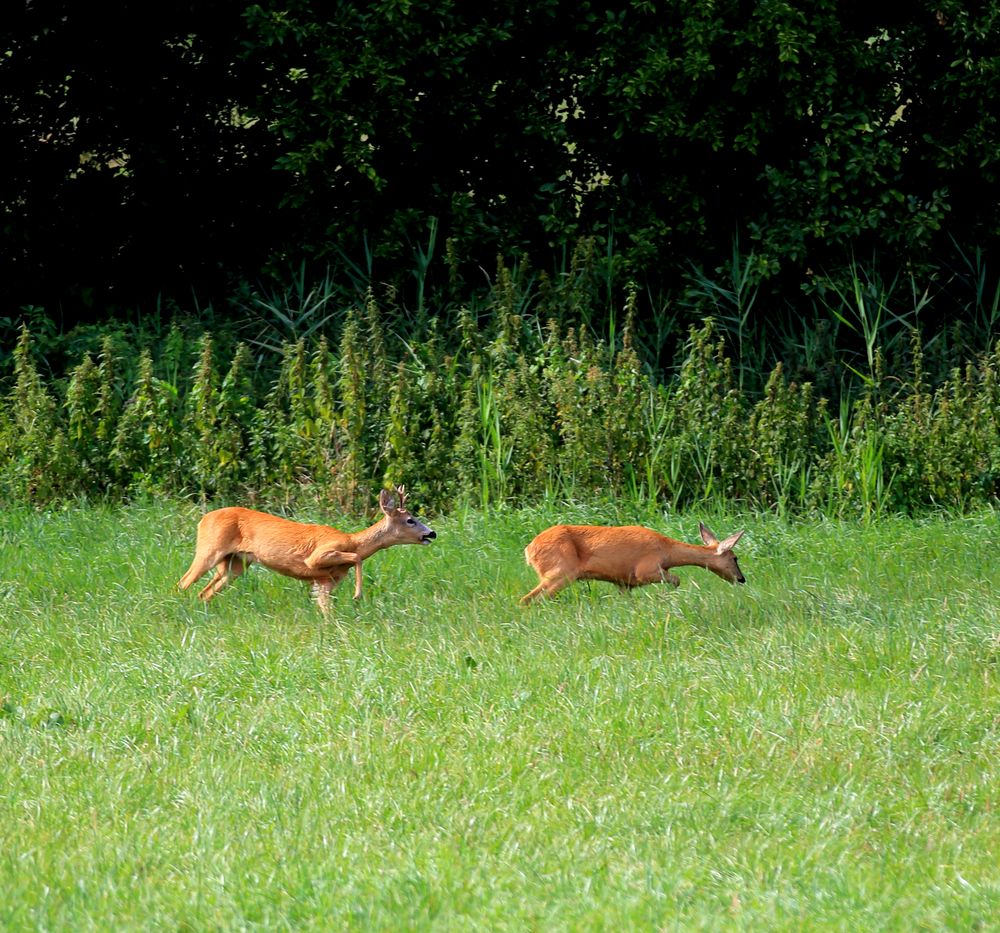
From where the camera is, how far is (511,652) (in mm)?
7164

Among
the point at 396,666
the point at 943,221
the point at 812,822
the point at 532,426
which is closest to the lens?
the point at 812,822

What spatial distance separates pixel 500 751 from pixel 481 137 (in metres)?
9.24

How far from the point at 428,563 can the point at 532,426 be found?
7.33 feet

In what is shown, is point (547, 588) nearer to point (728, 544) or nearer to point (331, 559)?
point (728, 544)

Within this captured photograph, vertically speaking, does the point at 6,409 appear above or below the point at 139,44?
below

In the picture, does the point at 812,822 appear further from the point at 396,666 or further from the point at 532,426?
the point at 532,426

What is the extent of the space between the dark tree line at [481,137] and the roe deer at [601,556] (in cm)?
588

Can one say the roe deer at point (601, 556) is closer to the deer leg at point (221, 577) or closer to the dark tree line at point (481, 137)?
the deer leg at point (221, 577)

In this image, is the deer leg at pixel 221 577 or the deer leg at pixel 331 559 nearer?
the deer leg at pixel 331 559

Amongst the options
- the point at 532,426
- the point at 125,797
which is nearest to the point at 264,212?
the point at 532,426

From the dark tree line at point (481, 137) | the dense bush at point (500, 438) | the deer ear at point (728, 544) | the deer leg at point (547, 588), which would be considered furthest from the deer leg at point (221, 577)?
the dark tree line at point (481, 137)

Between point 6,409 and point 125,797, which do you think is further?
point 6,409

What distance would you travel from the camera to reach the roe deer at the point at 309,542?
7.68 meters

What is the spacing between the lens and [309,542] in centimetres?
770
